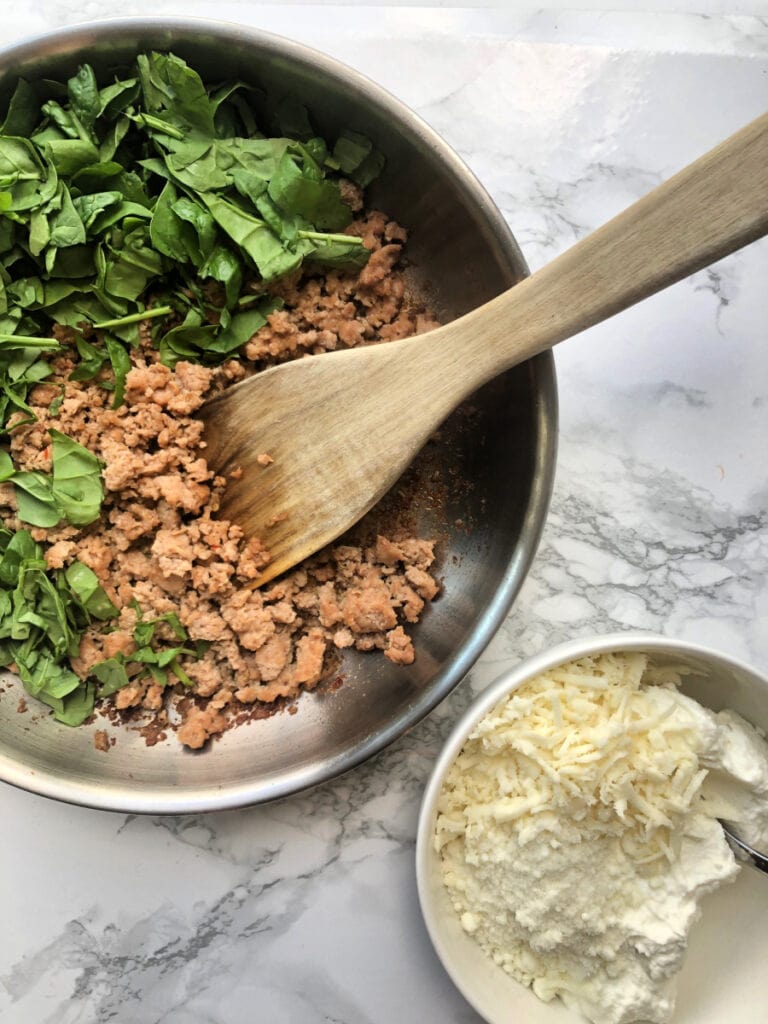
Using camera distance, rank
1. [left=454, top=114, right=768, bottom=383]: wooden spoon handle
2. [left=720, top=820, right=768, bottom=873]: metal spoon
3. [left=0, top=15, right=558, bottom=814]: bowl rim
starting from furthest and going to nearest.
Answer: [left=720, top=820, right=768, bottom=873]: metal spoon
[left=0, top=15, right=558, bottom=814]: bowl rim
[left=454, top=114, right=768, bottom=383]: wooden spoon handle

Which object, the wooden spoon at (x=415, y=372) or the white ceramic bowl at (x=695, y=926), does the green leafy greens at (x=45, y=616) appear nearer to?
the wooden spoon at (x=415, y=372)

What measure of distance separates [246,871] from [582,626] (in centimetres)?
89

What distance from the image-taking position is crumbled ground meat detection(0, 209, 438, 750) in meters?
1.57

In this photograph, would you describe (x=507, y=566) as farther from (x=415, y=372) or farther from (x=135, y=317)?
(x=135, y=317)

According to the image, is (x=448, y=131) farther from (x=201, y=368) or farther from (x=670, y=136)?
(x=201, y=368)

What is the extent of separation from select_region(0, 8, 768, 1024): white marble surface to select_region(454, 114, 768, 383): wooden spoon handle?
1.28ft

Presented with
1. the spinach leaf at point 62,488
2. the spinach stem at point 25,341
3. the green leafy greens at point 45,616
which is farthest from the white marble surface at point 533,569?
the spinach stem at point 25,341

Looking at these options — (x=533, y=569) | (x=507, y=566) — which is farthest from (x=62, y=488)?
(x=533, y=569)

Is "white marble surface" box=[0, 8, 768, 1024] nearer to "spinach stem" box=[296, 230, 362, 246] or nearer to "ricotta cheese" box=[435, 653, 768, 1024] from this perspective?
"ricotta cheese" box=[435, 653, 768, 1024]

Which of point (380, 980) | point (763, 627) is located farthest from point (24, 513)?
point (763, 627)

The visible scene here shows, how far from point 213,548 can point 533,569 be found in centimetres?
67

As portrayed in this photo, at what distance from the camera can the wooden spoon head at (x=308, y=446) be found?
152cm

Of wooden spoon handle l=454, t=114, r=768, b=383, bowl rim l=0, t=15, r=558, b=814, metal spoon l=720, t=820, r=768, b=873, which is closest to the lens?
wooden spoon handle l=454, t=114, r=768, b=383

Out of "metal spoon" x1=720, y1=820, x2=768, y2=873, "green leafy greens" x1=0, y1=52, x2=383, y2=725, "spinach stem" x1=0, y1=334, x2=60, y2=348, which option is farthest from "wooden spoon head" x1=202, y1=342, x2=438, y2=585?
"metal spoon" x1=720, y1=820, x2=768, y2=873
